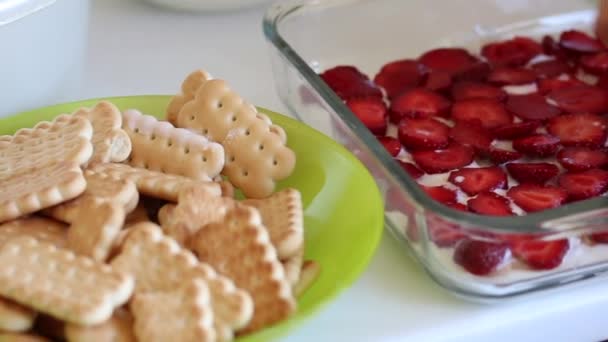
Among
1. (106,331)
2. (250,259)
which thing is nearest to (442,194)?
(250,259)

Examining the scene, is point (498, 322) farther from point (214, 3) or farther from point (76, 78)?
point (214, 3)

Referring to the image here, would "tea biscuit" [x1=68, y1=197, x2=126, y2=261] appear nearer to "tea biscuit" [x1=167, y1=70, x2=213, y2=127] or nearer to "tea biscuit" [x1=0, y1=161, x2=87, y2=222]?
"tea biscuit" [x1=0, y1=161, x2=87, y2=222]

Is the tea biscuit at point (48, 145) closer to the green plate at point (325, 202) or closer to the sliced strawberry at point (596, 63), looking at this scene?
the green plate at point (325, 202)

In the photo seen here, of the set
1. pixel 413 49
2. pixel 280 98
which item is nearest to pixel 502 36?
pixel 413 49

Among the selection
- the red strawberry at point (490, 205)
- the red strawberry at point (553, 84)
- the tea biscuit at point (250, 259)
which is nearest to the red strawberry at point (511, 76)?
the red strawberry at point (553, 84)

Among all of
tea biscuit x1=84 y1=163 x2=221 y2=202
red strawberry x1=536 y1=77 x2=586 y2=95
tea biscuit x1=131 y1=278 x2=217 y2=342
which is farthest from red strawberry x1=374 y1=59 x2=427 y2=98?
tea biscuit x1=131 y1=278 x2=217 y2=342
